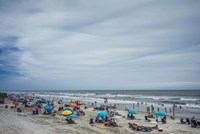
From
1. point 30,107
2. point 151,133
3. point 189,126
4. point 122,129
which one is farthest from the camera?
point 30,107

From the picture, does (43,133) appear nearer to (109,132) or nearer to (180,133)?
(109,132)

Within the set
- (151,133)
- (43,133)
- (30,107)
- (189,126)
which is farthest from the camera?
(30,107)

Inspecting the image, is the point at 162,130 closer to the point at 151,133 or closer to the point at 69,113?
the point at 151,133

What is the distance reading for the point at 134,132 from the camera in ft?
53.2

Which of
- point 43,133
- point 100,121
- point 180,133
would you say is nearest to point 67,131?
point 43,133

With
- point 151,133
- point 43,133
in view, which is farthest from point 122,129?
point 43,133

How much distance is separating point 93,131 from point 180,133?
8.18 meters

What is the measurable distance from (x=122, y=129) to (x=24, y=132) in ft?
30.0

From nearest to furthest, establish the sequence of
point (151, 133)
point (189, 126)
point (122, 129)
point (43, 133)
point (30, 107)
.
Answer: point (43, 133), point (151, 133), point (122, 129), point (189, 126), point (30, 107)

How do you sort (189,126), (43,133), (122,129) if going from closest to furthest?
(43,133) → (122,129) → (189,126)

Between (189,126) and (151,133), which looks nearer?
(151,133)

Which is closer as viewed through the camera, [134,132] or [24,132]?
[24,132]

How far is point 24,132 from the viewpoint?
1523 cm

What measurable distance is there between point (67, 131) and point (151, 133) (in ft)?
25.5
